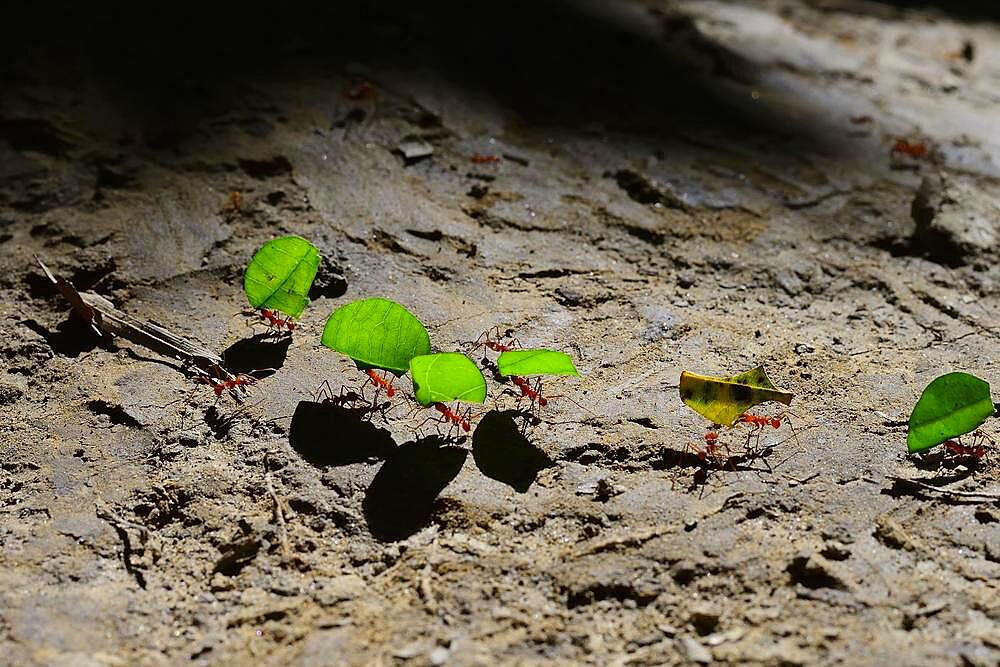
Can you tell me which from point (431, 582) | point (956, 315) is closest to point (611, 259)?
point (956, 315)

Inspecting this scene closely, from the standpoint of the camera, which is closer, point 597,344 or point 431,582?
point 431,582

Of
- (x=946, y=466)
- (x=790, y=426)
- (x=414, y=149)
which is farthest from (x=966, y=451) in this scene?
(x=414, y=149)

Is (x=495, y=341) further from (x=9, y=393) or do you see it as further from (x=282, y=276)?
(x=9, y=393)

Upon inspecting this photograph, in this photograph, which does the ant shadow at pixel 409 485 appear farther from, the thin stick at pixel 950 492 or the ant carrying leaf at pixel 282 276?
the thin stick at pixel 950 492

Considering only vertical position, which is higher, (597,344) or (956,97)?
(956,97)

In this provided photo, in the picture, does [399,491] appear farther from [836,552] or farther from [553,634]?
[836,552]

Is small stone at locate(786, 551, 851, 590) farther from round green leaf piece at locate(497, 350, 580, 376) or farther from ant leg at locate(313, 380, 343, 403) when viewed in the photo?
ant leg at locate(313, 380, 343, 403)
